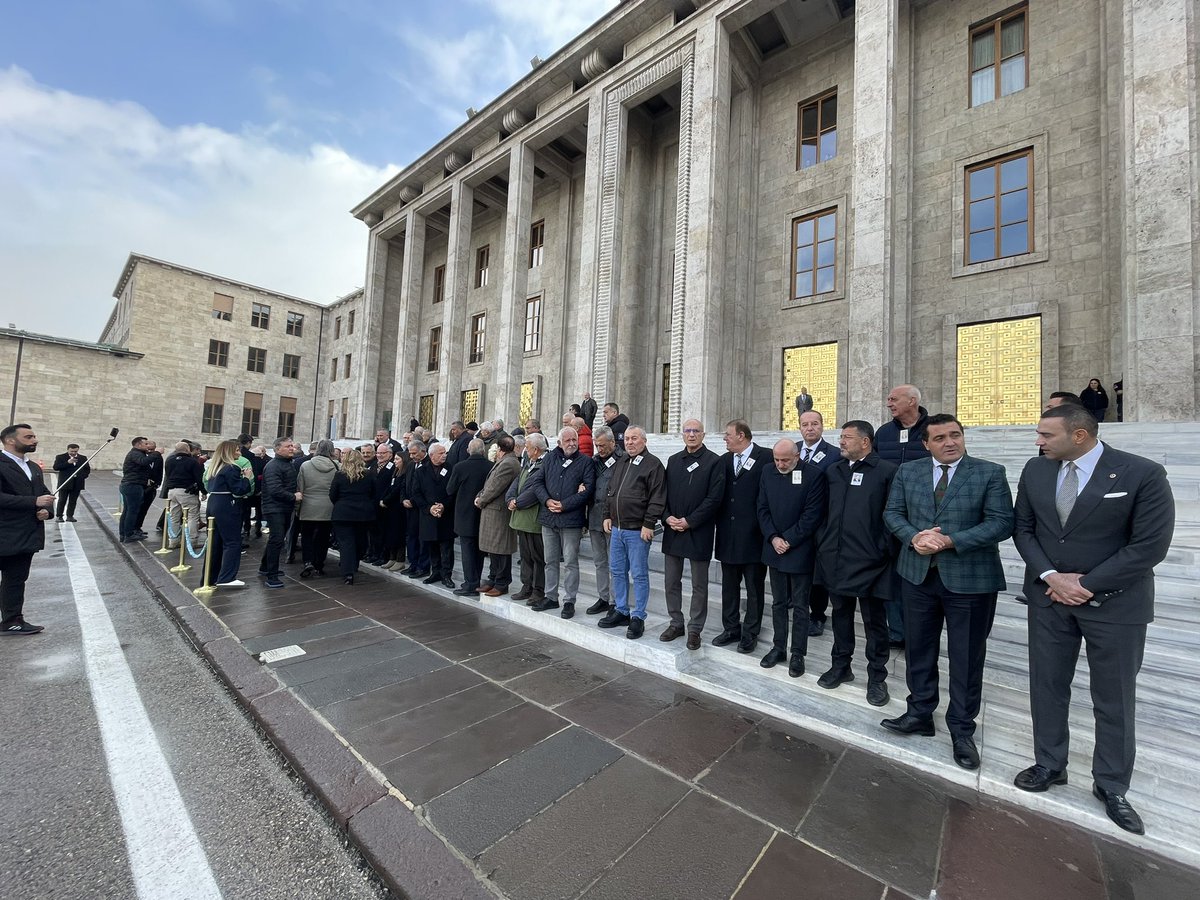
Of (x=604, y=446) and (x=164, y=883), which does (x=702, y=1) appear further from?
(x=164, y=883)

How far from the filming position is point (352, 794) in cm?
242

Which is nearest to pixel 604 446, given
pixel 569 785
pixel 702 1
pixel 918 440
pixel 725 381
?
pixel 918 440

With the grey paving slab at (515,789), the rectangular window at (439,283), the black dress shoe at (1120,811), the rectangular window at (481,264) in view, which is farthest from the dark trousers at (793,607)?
the rectangular window at (439,283)

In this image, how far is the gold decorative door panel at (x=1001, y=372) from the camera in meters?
10.5

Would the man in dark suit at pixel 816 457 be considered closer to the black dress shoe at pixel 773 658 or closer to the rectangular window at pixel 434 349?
the black dress shoe at pixel 773 658

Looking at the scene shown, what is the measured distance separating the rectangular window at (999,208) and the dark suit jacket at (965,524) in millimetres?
11531

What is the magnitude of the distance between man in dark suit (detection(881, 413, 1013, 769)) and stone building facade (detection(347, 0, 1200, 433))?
338 inches

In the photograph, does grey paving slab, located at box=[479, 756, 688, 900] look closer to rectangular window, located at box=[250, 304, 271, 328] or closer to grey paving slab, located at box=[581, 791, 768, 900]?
grey paving slab, located at box=[581, 791, 768, 900]

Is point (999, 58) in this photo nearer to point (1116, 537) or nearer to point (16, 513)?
point (1116, 537)

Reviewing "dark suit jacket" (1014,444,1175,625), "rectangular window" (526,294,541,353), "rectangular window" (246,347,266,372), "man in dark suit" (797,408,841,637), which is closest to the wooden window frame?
"man in dark suit" (797,408,841,637)

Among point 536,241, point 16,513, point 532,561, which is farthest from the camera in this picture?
point 536,241

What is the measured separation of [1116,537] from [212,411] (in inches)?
1629

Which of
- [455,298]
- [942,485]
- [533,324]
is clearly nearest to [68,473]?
[455,298]

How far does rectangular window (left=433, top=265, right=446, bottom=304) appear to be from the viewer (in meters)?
25.6
